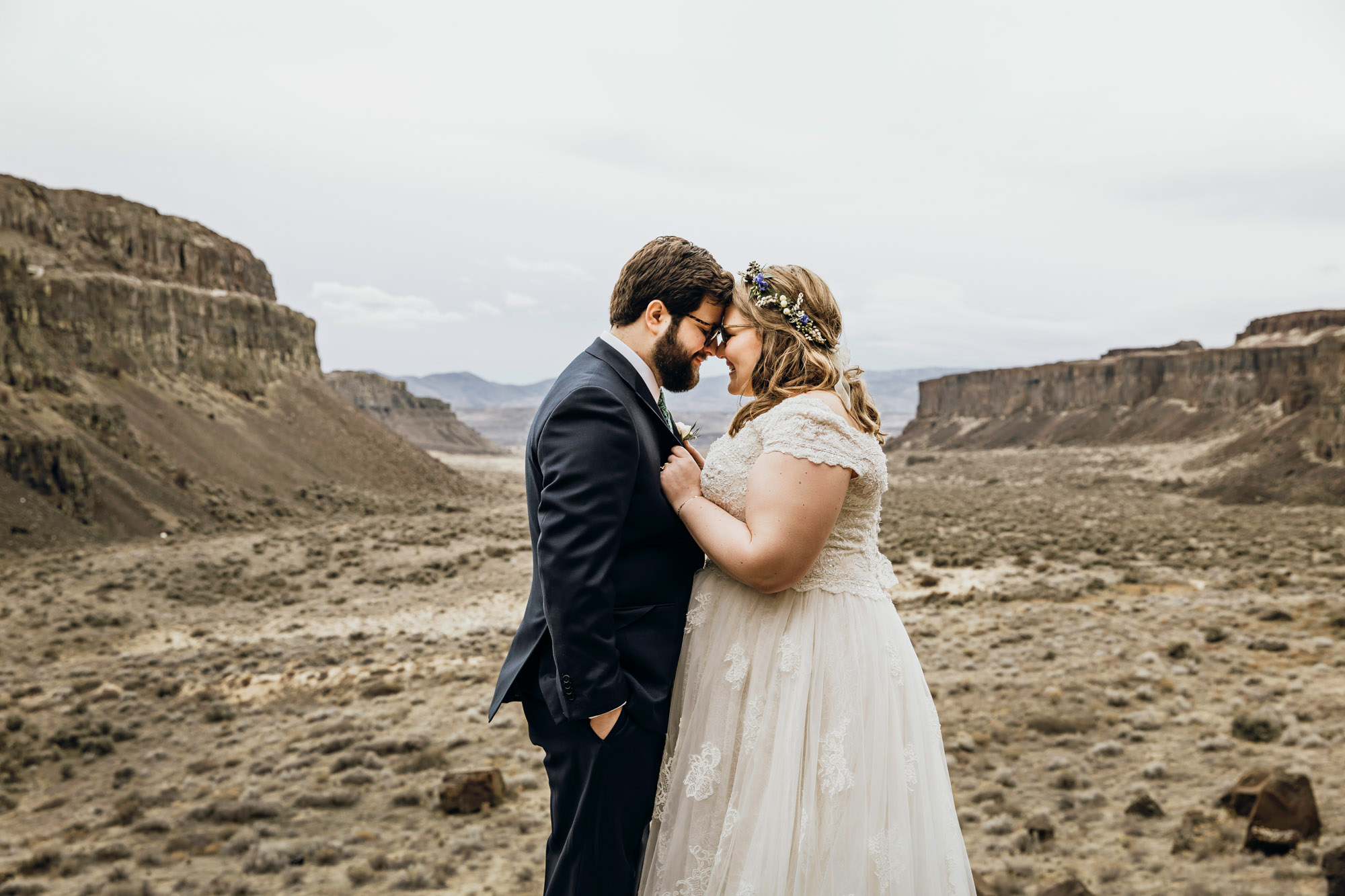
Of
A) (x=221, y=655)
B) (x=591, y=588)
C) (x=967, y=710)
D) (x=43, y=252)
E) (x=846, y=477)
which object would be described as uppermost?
(x=43, y=252)

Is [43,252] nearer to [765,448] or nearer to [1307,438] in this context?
[765,448]

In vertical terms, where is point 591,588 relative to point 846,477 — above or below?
below

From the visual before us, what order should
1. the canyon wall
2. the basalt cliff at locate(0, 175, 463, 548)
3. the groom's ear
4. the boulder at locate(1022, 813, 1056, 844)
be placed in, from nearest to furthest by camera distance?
the groom's ear → the boulder at locate(1022, 813, 1056, 844) → the basalt cliff at locate(0, 175, 463, 548) → the canyon wall

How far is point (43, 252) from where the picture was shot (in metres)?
37.2

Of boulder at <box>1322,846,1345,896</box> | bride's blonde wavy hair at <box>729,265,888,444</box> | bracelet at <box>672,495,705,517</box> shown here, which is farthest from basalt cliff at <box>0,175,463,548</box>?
boulder at <box>1322,846,1345,896</box>

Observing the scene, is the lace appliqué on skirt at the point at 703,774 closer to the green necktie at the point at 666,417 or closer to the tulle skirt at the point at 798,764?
the tulle skirt at the point at 798,764

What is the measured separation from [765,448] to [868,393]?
48cm

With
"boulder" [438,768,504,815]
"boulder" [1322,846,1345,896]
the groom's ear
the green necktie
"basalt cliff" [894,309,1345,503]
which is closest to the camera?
the groom's ear

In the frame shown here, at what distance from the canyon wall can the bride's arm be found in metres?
102

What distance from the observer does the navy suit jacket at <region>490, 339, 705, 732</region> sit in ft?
6.95

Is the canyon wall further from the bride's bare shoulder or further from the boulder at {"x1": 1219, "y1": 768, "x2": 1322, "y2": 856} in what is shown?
the bride's bare shoulder

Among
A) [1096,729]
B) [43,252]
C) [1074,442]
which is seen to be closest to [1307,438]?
[1096,729]

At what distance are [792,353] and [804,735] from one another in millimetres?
1074

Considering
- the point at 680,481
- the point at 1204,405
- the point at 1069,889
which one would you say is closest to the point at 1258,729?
the point at 1069,889
